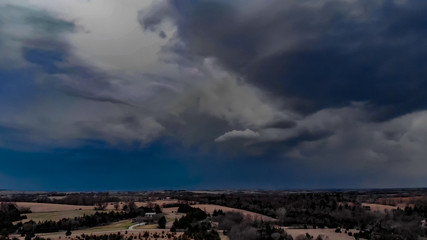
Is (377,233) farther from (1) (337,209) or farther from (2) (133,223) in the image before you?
(2) (133,223)

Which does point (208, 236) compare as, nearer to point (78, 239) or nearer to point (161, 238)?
point (161, 238)

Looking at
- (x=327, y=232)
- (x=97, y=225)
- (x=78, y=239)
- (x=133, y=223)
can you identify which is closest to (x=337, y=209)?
(x=327, y=232)

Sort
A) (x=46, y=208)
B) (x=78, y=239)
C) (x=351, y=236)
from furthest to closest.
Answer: (x=46, y=208) → (x=351, y=236) → (x=78, y=239)

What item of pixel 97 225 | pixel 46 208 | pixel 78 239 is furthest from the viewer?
pixel 46 208

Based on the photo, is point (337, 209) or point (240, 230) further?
point (337, 209)

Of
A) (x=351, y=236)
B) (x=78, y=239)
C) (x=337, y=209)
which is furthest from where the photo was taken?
(x=337, y=209)

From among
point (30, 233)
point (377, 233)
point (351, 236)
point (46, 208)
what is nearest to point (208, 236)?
point (351, 236)

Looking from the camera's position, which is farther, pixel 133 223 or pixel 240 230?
pixel 133 223

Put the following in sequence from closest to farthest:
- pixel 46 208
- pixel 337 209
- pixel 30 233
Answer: pixel 30 233 → pixel 337 209 → pixel 46 208

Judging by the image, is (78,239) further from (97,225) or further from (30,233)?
(97,225)
